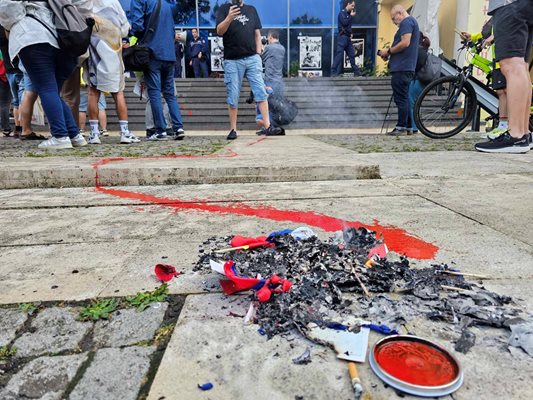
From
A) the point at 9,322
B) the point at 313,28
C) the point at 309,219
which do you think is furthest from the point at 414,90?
the point at 313,28

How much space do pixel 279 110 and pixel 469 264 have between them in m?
6.92

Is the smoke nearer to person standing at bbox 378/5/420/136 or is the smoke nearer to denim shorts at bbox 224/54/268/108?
person standing at bbox 378/5/420/136

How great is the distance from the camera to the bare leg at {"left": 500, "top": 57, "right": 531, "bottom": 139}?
12.2 feet

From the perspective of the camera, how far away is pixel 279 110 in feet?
26.5

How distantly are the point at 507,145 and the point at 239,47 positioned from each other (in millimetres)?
3321

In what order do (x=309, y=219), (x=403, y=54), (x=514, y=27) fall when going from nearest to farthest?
1. (x=309, y=219)
2. (x=514, y=27)
3. (x=403, y=54)

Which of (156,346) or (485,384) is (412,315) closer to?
(485,384)

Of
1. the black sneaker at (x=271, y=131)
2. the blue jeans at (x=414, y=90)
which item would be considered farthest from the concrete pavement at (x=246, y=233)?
the blue jeans at (x=414, y=90)

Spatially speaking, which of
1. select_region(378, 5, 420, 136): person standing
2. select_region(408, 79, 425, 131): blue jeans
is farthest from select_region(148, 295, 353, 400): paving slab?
select_region(408, 79, 425, 131): blue jeans

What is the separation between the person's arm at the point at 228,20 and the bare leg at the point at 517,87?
3056 millimetres

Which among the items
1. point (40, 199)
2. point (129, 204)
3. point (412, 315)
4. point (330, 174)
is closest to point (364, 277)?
point (412, 315)

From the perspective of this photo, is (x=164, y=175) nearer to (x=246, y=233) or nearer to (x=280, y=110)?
(x=246, y=233)

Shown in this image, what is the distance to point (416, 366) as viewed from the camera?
2.90ft

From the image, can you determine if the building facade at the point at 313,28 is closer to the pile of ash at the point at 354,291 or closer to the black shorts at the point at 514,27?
the black shorts at the point at 514,27
